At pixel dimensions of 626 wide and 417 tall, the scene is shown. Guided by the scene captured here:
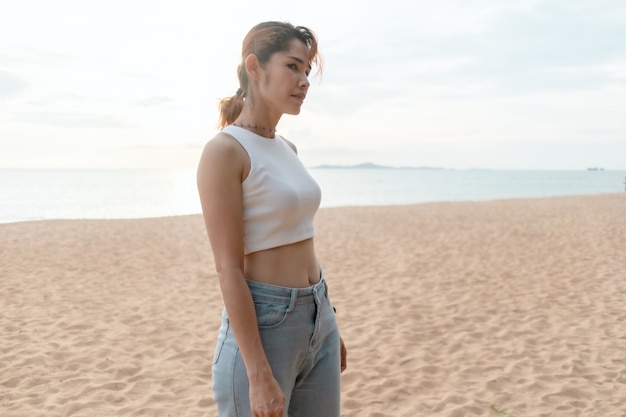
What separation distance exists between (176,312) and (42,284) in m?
3.20

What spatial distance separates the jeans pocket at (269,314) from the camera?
155 cm

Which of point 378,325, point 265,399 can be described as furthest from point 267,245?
point 378,325

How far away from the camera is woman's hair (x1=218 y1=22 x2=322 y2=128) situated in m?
1.62

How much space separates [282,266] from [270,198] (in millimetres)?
221

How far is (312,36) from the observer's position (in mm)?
1725

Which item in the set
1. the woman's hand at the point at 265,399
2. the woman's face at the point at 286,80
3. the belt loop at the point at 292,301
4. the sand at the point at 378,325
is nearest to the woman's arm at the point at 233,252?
the woman's hand at the point at 265,399

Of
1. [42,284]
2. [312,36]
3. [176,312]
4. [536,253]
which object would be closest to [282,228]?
[312,36]

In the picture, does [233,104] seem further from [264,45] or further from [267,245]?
[267,245]

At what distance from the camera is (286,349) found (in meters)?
1.59

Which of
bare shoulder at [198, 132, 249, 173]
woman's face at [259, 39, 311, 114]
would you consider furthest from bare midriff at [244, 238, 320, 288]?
woman's face at [259, 39, 311, 114]

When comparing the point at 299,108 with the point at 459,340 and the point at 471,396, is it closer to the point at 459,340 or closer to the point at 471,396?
the point at 471,396

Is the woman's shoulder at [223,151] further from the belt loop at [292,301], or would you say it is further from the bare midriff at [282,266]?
the belt loop at [292,301]

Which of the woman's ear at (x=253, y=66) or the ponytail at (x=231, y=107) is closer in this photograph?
the woman's ear at (x=253, y=66)

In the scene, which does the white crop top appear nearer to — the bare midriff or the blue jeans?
the bare midriff
